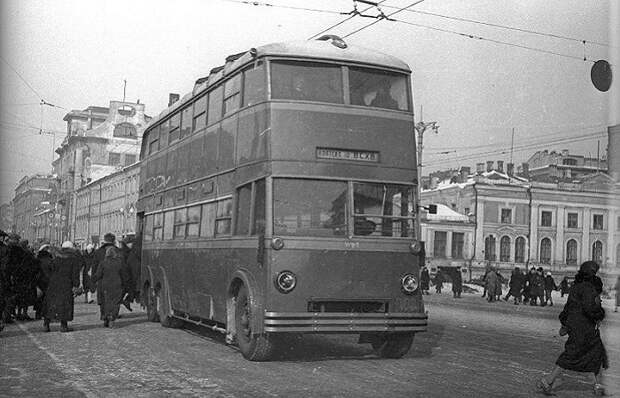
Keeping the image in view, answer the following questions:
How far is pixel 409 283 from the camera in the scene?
1063 cm

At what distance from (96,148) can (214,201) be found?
73.1 m

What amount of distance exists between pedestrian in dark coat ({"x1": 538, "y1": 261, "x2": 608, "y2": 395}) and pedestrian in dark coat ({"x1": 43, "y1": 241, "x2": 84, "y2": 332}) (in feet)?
29.0

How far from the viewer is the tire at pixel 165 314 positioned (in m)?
15.2

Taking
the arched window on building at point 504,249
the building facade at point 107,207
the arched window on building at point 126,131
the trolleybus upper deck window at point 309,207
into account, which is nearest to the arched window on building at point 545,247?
the arched window on building at point 504,249

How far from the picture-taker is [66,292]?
14.4 metres

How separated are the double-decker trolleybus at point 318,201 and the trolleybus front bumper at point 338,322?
0.01 m

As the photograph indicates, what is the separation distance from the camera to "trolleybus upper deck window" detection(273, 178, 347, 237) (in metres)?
10.3

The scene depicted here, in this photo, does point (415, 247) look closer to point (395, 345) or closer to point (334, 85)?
point (395, 345)

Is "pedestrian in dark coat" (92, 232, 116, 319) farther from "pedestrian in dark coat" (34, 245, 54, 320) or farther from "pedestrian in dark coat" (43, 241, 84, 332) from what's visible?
"pedestrian in dark coat" (34, 245, 54, 320)

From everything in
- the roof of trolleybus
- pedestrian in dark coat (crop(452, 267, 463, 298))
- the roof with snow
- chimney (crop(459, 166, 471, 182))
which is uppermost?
chimney (crop(459, 166, 471, 182))

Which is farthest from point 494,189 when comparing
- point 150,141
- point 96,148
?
point 150,141

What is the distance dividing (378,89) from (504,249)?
63598mm

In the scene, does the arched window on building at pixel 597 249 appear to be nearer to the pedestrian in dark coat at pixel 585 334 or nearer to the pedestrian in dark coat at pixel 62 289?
the pedestrian in dark coat at pixel 62 289

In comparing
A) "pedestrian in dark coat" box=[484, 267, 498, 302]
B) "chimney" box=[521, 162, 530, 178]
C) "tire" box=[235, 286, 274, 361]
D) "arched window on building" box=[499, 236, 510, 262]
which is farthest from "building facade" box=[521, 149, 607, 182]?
"tire" box=[235, 286, 274, 361]
